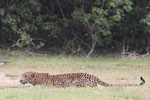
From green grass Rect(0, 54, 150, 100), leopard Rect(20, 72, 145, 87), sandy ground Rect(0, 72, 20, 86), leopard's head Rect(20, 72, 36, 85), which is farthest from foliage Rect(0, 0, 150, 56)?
leopard Rect(20, 72, 145, 87)

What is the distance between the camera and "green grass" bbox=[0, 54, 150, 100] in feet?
26.4

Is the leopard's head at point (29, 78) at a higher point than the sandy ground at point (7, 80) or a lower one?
higher

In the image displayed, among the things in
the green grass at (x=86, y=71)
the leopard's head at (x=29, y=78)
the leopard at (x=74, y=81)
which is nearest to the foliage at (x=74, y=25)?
the green grass at (x=86, y=71)

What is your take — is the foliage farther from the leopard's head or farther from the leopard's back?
the leopard's back

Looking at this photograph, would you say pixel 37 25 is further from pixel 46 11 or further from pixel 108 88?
pixel 108 88

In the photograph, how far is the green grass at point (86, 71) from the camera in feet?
26.4

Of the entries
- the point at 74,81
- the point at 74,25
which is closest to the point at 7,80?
the point at 74,81

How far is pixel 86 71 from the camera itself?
43.4 feet

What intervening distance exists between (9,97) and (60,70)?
5.51 m

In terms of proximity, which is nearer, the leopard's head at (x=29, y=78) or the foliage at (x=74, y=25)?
the leopard's head at (x=29, y=78)

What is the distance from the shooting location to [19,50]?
60.2 ft

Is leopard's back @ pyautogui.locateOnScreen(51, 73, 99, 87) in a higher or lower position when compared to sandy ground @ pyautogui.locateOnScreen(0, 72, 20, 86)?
higher

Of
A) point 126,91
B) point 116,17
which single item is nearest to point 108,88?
point 126,91

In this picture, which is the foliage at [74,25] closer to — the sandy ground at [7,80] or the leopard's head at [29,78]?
the sandy ground at [7,80]
